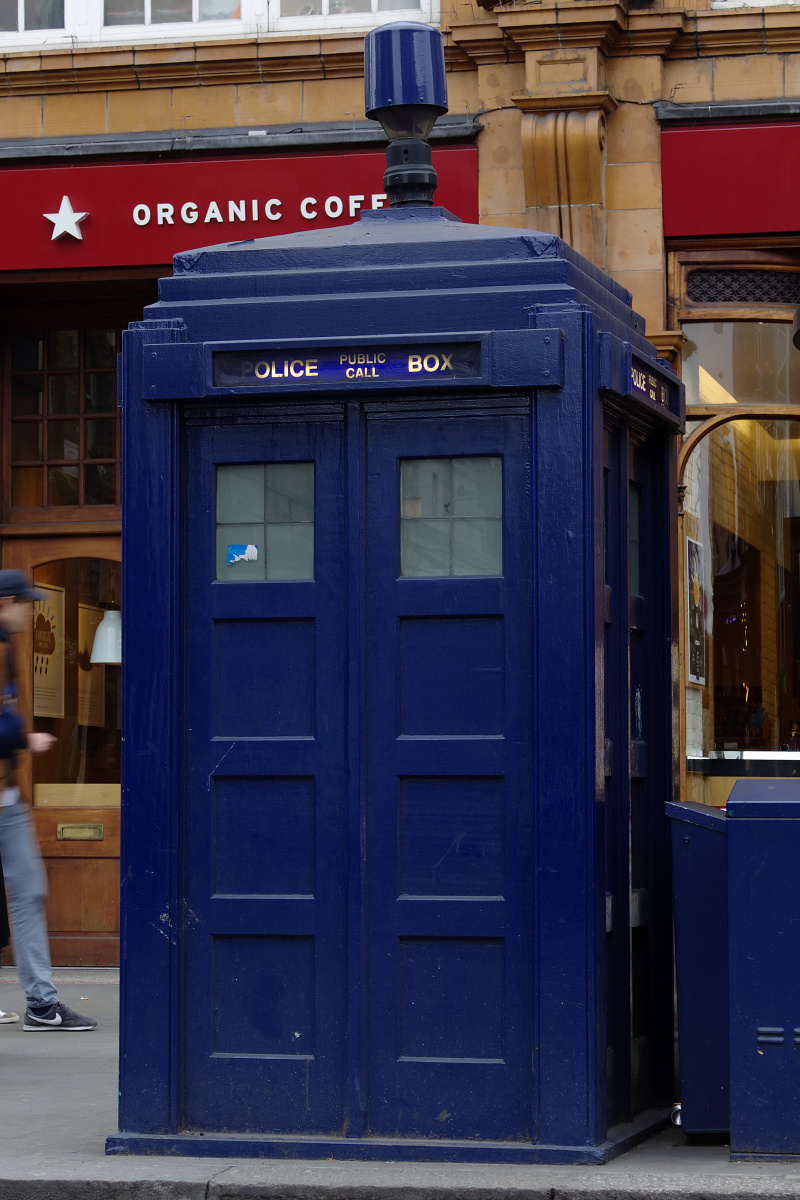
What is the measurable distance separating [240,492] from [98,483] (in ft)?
19.0

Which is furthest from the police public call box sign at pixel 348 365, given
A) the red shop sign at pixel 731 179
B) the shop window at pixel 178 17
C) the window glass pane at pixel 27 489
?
the window glass pane at pixel 27 489

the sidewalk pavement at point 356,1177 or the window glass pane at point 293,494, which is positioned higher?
the window glass pane at point 293,494

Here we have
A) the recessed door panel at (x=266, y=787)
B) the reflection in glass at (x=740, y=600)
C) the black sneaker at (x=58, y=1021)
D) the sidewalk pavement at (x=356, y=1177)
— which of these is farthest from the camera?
the reflection in glass at (x=740, y=600)

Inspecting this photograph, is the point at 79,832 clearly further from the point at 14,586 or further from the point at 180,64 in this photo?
the point at 180,64

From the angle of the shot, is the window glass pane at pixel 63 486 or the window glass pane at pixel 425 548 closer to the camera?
the window glass pane at pixel 425 548

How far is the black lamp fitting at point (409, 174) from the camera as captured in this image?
5660mm

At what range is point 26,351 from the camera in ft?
35.8

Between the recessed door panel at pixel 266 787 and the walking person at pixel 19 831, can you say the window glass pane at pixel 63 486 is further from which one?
the recessed door panel at pixel 266 787

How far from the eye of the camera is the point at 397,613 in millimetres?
5078

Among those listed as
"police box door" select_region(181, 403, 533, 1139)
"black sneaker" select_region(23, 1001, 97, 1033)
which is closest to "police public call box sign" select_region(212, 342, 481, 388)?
"police box door" select_region(181, 403, 533, 1139)

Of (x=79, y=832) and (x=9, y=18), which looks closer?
(x=9, y=18)

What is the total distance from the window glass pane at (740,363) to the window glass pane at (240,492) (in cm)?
487

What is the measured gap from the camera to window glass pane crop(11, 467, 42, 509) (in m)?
10.9

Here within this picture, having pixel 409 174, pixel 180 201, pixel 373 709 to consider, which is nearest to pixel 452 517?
pixel 373 709
